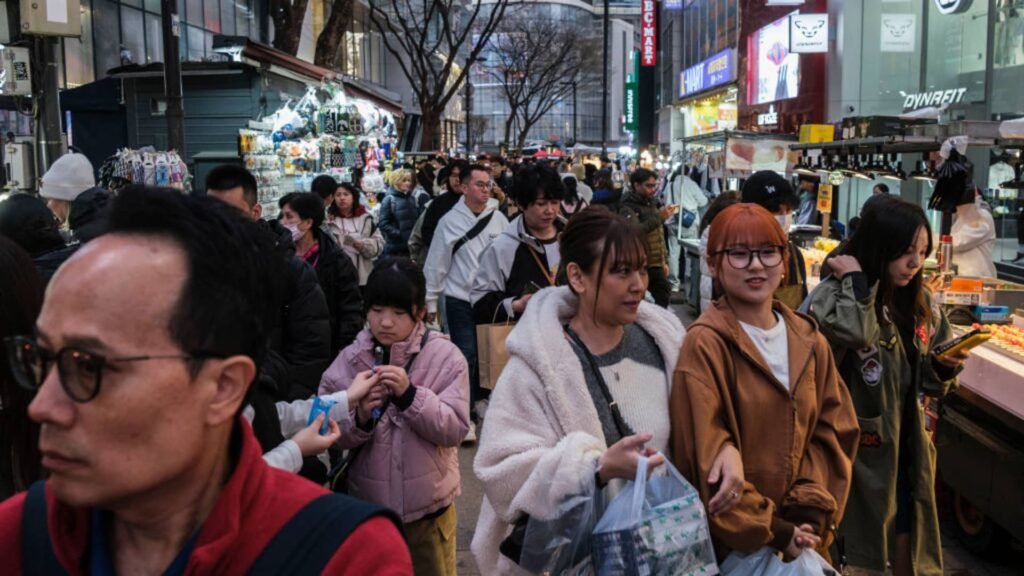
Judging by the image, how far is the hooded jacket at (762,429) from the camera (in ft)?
9.20

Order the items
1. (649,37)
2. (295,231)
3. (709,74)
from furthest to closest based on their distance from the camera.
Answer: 1. (649,37)
2. (709,74)
3. (295,231)

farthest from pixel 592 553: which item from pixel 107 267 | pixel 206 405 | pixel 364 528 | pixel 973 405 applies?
pixel 973 405

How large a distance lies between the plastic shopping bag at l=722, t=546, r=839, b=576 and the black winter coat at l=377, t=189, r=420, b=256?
9.60 m

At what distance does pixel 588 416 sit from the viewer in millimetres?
2828

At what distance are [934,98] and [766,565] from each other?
652 inches

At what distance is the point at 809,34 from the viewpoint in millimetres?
21688

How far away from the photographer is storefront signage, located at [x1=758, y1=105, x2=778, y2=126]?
2633cm

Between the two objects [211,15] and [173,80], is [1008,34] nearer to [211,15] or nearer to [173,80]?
[173,80]

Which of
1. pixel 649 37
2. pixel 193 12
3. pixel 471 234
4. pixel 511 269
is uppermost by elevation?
pixel 649 37

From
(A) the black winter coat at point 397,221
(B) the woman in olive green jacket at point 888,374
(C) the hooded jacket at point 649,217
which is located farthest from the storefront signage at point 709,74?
(B) the woman in olive green jacket at point 888,374

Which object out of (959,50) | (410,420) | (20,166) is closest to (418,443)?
(410,420)

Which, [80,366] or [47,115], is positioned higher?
[47,115]

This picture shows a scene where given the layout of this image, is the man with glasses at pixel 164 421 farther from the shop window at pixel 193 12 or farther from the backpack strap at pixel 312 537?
the shop window at pixel 193 12

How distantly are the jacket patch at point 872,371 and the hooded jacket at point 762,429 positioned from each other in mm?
876
